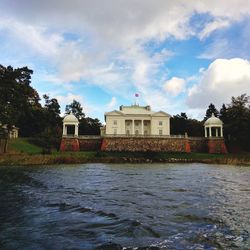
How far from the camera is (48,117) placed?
75875mm

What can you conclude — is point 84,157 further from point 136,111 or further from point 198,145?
point 136,111

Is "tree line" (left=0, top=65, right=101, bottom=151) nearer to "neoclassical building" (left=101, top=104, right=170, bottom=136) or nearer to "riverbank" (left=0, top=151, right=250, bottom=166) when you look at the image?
"riverbank" (left=0, top=151, right=250, bottom=166)

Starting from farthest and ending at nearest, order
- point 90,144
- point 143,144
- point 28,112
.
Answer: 1. point 90,144
2. point 143,144
3. point 28,112

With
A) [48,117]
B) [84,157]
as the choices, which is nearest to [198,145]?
[84,157]

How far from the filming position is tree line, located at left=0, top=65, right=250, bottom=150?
50.9 m

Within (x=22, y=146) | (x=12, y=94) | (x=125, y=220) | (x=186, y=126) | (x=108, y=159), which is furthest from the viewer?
(x=186, y=126)

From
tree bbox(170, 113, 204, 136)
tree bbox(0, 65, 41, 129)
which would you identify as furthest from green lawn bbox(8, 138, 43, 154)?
tree bbox(170, 113, 204, 136)

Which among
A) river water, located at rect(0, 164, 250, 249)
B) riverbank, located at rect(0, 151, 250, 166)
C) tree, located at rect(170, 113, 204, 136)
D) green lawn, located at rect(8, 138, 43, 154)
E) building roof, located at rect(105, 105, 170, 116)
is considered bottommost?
river water, located at rect(0, 164, 250, 249)

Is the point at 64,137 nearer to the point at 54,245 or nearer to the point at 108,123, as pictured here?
the point at 108,123

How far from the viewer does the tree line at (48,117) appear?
2005 inches

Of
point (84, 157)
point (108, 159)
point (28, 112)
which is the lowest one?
point (108, 159)

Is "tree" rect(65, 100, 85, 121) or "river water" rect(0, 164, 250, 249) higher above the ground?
"tree" rect(65, 100, 85, 121)

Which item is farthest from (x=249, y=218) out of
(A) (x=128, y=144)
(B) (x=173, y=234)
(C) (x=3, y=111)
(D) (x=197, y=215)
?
(A) (x=128, y=144)

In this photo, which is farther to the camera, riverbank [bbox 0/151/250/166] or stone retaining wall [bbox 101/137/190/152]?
stone retaining wall [bbox 101/137/190/152]
